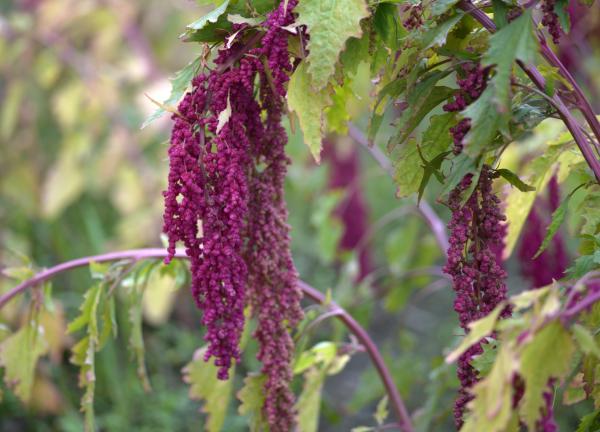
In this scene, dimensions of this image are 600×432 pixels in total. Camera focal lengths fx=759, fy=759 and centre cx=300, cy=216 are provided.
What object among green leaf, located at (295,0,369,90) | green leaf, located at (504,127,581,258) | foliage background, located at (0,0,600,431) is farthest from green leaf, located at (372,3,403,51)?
foliage background, located at (0,0,600,431)

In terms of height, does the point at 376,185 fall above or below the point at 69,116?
below

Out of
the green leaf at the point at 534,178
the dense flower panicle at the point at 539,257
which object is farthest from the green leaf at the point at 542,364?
the dense flower panicle at the point at 539,257

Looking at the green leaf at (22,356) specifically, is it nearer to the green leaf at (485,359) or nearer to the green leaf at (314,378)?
the green leaf at (314,378)

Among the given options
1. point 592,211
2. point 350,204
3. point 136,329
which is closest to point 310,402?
point 136,329

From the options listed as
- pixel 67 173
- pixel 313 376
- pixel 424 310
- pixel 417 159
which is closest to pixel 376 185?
pixel 424 310

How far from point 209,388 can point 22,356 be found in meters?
0.43

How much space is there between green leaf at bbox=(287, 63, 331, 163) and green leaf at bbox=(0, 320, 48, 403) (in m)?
0.90

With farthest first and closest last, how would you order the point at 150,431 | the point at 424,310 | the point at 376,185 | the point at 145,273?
the point at 376,185, the point at 424,310, the point at 150,431, the point at 145,273

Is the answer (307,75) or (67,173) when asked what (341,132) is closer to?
(307,75)

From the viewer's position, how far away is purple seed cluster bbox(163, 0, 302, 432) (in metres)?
1.12

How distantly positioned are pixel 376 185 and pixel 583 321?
4889mm

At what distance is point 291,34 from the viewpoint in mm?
1155

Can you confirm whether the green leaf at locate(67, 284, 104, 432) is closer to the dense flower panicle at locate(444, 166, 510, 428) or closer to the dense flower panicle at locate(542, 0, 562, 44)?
the dense flower panicle at locate(444, 166, 510, 428)

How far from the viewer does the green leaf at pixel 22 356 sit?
1.71m
